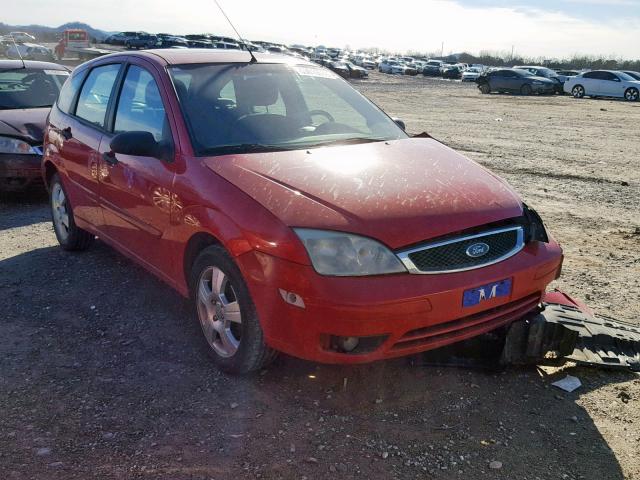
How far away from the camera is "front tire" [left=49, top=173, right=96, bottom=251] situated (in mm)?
5684

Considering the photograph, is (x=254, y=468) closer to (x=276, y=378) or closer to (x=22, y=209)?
(x=276, y=378)

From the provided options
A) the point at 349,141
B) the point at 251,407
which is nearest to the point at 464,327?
the point at 251,407

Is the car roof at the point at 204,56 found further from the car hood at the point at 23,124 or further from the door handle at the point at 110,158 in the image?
the car hood at the point at 23,124

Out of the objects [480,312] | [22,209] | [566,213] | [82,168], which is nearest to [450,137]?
[566,213]

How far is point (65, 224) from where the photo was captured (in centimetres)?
584

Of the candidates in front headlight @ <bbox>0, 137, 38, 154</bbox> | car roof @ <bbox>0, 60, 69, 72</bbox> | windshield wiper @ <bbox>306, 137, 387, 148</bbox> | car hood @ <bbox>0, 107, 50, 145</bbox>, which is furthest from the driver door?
car roof @ <bbox>0, 60, 69, 72</bbox>

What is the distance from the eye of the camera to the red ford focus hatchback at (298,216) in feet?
9.89

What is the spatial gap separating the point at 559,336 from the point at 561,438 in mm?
625

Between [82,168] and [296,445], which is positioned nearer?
[296,445]

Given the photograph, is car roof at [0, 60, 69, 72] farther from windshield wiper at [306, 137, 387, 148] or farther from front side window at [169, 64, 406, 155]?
windshield wiper at [306, 137, 387, 148]

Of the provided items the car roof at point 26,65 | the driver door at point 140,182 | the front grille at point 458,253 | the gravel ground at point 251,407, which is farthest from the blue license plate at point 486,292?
the car roof at point 26,65

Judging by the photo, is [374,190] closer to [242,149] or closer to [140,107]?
[242,149]

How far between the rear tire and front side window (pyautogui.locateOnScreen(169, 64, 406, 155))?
3227 cm

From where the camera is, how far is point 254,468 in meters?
2.83
